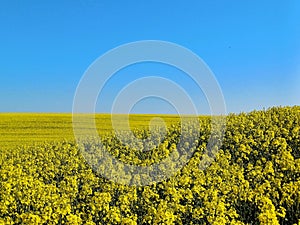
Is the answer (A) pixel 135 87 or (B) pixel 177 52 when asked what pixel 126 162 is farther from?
(B) pixel 177 52

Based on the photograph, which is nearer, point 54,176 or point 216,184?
point 216,184

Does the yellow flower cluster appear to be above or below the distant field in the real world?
below

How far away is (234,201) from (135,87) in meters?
4.24

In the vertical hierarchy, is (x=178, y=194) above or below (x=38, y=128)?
below

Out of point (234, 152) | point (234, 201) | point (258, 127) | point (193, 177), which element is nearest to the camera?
point (234, 201)

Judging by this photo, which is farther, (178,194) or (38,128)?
(38,128)

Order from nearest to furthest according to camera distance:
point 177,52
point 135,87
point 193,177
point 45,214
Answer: point 45,214 < point 193,177 < point 135,87 < point 177,52

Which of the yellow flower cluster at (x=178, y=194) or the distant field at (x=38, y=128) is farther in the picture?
the distant field at (x=38, y=128)

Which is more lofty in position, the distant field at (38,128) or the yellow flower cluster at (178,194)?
the distant field at (38,128)

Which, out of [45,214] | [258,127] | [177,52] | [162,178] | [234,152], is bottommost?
[45,214]

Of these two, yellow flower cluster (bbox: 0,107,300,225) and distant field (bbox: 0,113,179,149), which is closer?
yellow flower cluster (bbox: 0,107,300,225)

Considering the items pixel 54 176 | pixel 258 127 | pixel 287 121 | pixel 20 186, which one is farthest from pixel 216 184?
pixel 287 121

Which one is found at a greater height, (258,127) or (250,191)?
(258,127)

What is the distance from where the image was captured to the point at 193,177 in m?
10.5
